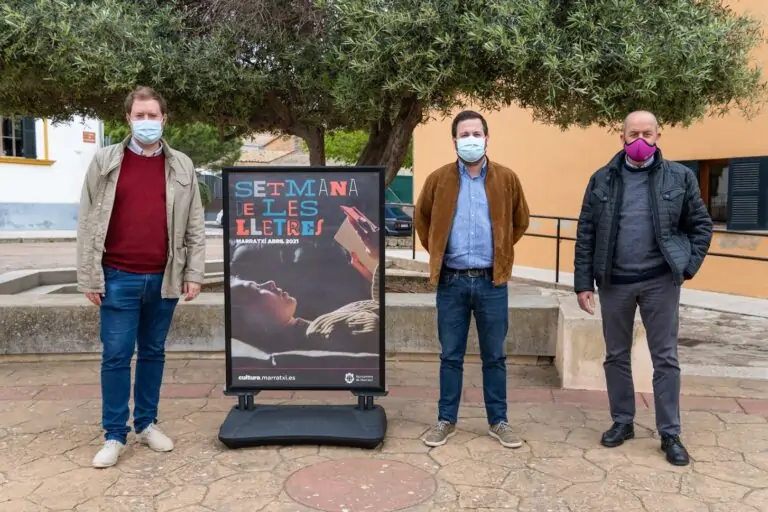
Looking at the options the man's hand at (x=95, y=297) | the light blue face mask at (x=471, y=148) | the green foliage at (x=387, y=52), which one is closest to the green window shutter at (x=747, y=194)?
the green foliage at (x=387, y=52)

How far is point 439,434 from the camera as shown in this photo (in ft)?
12.9

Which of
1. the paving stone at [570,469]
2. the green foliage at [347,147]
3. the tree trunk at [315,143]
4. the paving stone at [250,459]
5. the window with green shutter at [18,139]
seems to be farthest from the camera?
the green foliage at [347,147]

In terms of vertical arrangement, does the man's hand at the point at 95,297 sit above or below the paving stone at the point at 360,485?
above

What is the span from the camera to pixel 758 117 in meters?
9.36

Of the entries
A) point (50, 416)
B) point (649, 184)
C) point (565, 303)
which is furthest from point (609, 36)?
point (50, 416)

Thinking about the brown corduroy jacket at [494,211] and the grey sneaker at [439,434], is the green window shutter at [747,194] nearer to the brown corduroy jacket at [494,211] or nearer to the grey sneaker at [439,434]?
the brown corduroy jacket at [494,211]

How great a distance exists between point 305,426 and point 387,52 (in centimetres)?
265

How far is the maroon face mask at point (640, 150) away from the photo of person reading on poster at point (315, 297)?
1.38 metres

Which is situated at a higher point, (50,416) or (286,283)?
(286,283)

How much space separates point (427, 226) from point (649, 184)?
124 centimetres

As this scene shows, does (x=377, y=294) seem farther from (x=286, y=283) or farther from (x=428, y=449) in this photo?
(x=428, y=449)

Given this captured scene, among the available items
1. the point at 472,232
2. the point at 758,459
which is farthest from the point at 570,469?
the point at 472,232

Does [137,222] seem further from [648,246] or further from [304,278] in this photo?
[648,246]

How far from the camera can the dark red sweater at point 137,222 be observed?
3.57m
